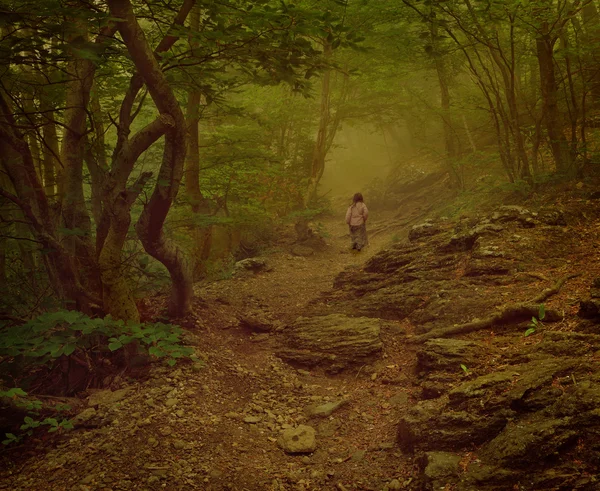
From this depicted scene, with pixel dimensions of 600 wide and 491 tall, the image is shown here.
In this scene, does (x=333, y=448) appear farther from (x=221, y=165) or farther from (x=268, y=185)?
(x=268, y=185)

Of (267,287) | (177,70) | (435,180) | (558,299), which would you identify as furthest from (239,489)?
(435,180)

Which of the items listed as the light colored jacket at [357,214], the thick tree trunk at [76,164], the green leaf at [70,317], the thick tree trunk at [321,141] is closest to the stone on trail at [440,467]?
the green leaf at [70,317]

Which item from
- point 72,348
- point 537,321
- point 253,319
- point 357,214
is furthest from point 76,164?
point 357,214

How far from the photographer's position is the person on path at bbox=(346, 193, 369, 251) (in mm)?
11977

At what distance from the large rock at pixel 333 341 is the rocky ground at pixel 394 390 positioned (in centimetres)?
3

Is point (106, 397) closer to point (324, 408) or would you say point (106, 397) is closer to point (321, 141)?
point (324, 408)

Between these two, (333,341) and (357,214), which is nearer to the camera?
(333,341)

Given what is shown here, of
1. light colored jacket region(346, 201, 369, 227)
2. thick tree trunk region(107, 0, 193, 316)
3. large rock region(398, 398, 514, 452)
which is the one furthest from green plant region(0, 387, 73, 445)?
light colored jacket region(346, 201, 369, 227)

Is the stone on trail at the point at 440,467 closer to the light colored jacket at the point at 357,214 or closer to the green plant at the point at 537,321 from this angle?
the green plant at the point at 537,321

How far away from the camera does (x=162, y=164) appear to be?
218 inches

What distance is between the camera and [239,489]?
3.64m

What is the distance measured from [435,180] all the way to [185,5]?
18041mm

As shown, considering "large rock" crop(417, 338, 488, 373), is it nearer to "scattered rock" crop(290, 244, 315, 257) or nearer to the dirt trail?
the dirt trail

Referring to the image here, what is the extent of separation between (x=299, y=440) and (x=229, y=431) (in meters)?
0.84
